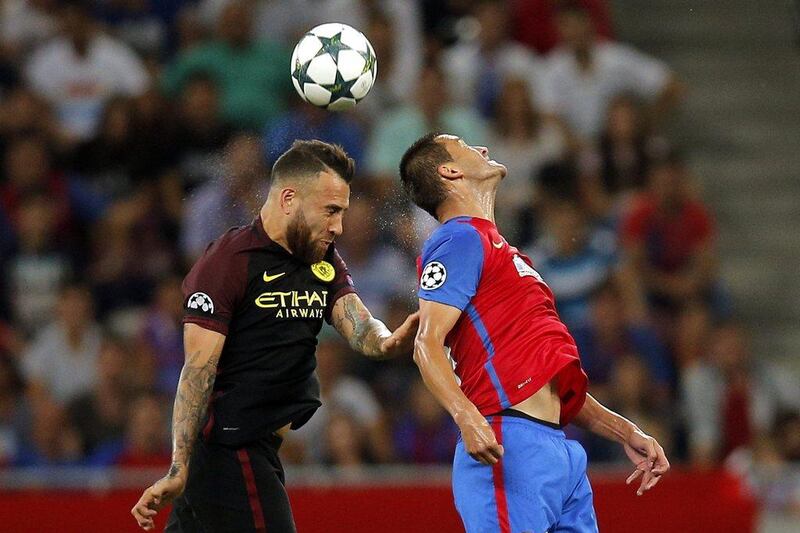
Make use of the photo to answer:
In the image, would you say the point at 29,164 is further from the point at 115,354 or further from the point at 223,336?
the point at 223,336

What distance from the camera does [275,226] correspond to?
5.34 m

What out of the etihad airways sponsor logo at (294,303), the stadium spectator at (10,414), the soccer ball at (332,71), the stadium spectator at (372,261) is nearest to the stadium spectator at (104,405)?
A: the stadium spectator at (10,414)

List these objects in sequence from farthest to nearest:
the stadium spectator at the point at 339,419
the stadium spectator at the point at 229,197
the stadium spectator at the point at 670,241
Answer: the stadium spectator at the point at 670,241, the stadium spectator at the point at 339,419, the stadium spectator at the point at 229,197

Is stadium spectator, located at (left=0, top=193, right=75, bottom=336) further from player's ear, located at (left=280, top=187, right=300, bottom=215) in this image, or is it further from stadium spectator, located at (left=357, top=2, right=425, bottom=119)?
player's ear, located at (left=280, top=187, right=300, bottom=215)

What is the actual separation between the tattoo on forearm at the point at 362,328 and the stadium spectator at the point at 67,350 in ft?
13.3

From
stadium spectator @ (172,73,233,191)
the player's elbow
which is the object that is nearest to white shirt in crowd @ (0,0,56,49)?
stadium spectator @ (172,73,233,191)

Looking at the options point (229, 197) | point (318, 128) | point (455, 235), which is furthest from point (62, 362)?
point (455, 235)

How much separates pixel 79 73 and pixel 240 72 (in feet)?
4.08

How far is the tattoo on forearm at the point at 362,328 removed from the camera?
541 cm

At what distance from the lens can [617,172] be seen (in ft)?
34.7

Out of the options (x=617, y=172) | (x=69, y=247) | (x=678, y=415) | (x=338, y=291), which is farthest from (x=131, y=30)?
(x=338, y=291)

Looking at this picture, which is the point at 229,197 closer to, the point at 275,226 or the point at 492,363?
the point at 275,226

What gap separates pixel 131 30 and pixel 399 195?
5.74 meters

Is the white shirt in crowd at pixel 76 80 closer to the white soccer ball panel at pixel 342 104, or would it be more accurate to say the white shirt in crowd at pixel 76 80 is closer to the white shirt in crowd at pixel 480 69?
the white shirt in crowd at pixel 480 69
